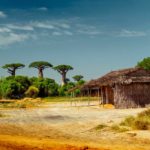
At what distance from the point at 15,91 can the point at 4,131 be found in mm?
60983

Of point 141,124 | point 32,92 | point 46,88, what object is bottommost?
point 141,124

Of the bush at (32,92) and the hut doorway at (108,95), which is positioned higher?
the bush at (32,92)

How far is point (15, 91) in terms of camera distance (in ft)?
258

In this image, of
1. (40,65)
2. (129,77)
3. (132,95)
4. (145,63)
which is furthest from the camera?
(40,65)

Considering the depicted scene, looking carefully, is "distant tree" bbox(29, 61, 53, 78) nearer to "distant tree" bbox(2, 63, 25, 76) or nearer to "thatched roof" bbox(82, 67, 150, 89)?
"distant tree" bbox(2, 63, 25, 76)

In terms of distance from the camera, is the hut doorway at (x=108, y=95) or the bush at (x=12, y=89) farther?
the bush at (x=12, y=89)

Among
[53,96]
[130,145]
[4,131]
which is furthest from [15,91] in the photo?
[130,145]

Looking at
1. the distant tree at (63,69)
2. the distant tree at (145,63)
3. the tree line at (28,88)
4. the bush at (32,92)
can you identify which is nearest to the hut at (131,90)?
the tree line at (28,88)

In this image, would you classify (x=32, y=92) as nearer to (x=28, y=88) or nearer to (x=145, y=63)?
(x=28, y=88)

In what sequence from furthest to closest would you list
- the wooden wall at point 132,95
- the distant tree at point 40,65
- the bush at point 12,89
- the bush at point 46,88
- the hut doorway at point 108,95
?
the distant tree at point 40,65
the bush at point 46,88
the bush at point 12,89
the hut doorway at point 108,95
the wooden wall at point 132,95

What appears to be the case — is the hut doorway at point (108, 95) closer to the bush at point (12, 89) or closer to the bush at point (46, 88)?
the bush at point (12, 89)

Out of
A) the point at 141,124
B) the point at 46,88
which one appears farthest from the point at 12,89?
the point at 141,124

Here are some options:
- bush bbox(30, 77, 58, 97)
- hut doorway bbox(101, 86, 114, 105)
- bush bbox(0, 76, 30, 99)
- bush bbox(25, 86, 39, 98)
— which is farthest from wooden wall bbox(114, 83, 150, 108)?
bush bbox(30, 77, 58, 97)

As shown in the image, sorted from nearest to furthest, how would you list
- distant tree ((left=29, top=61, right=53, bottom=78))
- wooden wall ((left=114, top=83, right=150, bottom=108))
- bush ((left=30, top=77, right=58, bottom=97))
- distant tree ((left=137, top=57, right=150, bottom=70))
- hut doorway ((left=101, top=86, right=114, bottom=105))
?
wooden wall ((left=114, top=83, right=150, bottom=108)), hut doorway ((left=101, top=86, right=114, bottom=105)), bush ((left=30, top=77, right=58, bottom=97)), distant tree ((left=137, top=57, right=150, bottom=70)), distant tree ((left=29, top=61, right=53, bottom=78))
